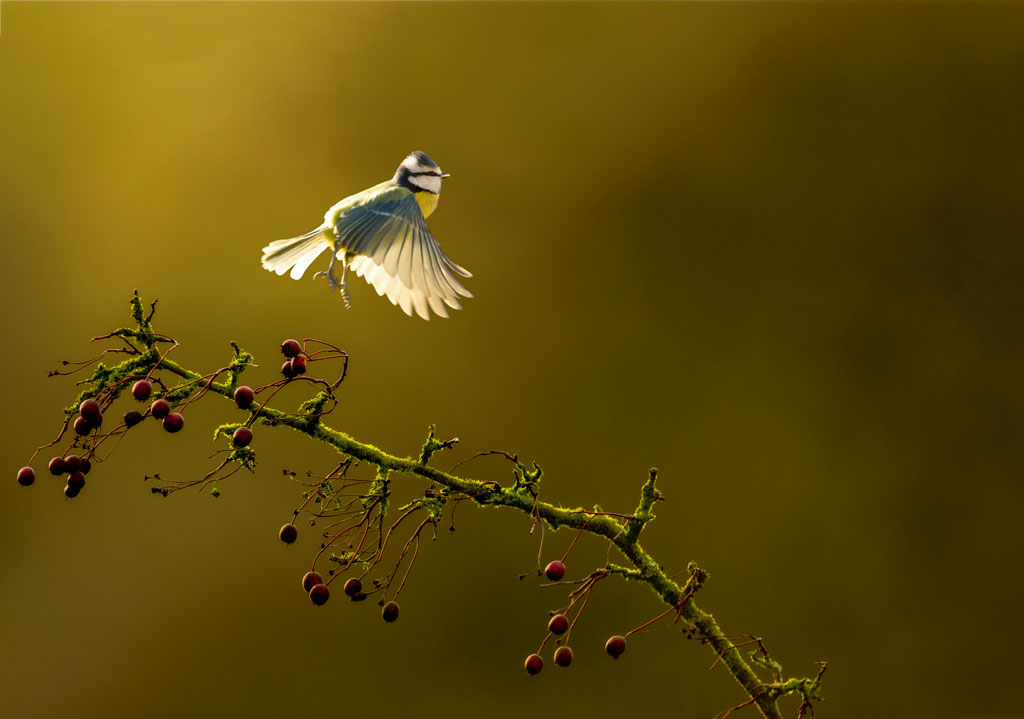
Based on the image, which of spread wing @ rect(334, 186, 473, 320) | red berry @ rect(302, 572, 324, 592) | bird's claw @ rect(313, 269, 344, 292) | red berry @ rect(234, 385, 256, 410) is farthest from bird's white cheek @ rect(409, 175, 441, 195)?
red berry @ rect(302, 572, 324, 592)

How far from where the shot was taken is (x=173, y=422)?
97cm

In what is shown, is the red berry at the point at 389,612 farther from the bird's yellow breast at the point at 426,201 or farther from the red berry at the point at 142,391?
the bird's yellow breast at the point at 426,201

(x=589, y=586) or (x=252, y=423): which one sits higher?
(x=252, y=423)

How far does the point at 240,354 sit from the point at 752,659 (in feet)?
2.55

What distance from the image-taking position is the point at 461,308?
1.09 m

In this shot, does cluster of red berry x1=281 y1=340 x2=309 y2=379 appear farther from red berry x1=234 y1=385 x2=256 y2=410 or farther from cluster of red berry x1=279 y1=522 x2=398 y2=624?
cluster of red berry x1=279 y1=522 x2=398 y2=624

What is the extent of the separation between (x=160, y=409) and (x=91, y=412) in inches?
3.9

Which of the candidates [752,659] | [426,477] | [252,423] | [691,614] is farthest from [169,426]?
[752,659]

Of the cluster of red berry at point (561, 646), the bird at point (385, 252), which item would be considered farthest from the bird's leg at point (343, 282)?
the cluster of red berry at point (561, 646)

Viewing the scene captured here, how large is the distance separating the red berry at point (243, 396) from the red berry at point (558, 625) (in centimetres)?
46

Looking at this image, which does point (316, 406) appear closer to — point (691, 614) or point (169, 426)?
point (169, 426)

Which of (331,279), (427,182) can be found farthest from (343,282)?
(427,182)

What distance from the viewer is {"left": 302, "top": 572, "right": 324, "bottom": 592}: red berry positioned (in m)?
1.06

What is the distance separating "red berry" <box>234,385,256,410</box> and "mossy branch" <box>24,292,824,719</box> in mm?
12
